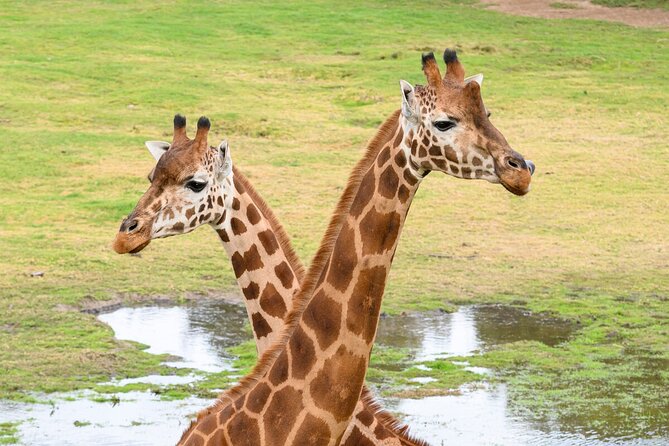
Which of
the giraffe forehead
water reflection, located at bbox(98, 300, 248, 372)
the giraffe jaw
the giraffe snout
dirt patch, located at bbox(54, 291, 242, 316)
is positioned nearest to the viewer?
the giraffe jaw

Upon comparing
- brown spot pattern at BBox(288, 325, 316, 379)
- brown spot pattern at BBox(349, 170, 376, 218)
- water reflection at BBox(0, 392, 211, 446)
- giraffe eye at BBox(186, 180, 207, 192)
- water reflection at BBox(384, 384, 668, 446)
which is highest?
brown spot pattern at BBox(349, 170, 376, 218)

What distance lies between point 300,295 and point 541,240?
12.0 meters

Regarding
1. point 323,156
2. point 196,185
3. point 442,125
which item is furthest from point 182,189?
point 323,156

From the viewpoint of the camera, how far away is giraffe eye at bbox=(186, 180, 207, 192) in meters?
7.63

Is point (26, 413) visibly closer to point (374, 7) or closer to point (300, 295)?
point (300, 295)

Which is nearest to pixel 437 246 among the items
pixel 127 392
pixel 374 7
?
pixel 127 392

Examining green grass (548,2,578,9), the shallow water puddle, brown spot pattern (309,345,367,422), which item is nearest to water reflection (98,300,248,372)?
the shallow water puddle

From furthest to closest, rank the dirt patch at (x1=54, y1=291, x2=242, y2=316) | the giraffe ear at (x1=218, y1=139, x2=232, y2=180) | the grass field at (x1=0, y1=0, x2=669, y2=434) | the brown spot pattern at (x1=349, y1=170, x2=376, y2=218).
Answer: the dirt patch at (x1=54, y1=291, x2=242, y2=316), the grass field at (x1=0, y1=0, x2=669, y2=434), the giraffe ear at (x1=218, y1=139, x2=232, y2=180), the brown spot pattern at (x1=349, y1=170, x2=376, y2=218)

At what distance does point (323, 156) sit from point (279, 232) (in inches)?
543

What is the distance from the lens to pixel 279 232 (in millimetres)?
8227

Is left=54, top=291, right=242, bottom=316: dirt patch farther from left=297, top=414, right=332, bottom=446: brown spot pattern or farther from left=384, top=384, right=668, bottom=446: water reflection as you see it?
left=297, top=414, right=332, bottom=446: brown spot pattern

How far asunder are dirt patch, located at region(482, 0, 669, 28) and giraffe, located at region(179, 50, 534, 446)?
29.9 metres

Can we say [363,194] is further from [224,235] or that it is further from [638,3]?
[638,3]

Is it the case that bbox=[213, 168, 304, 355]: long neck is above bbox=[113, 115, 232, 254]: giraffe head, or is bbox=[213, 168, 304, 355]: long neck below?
below
